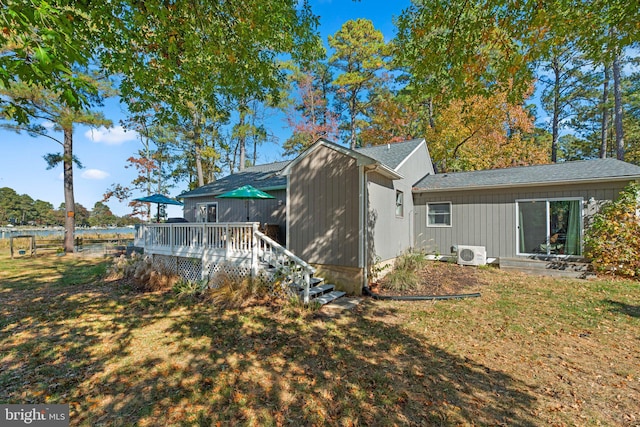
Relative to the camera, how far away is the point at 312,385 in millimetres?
3398

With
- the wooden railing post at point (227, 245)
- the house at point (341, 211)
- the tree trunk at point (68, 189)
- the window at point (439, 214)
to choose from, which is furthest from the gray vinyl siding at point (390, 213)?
the tree trunk at point (68, 189)

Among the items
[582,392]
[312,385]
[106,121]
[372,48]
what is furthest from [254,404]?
[372,48]

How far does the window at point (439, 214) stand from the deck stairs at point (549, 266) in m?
2.41

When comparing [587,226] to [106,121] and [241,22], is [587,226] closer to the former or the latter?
[241,22]

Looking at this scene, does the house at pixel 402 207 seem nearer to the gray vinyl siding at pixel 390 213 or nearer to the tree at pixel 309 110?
the gray vinyl siding at pixel 390 213

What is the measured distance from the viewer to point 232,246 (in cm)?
772

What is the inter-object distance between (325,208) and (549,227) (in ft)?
26.2

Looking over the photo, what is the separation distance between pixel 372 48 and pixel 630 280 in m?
18.7

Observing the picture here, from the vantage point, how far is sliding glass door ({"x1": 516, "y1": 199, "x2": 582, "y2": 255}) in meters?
8.91

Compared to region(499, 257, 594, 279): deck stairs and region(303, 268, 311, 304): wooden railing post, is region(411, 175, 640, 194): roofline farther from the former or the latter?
region(303, 268, 311, 304): wooden railing post

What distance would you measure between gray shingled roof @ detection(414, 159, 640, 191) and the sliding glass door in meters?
0.79

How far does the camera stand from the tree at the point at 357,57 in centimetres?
1929

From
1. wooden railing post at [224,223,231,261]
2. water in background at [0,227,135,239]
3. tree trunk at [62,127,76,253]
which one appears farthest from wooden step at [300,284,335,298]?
water in background at [0,227,135,239]

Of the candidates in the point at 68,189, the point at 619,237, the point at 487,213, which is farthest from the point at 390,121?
the point at 68,189
